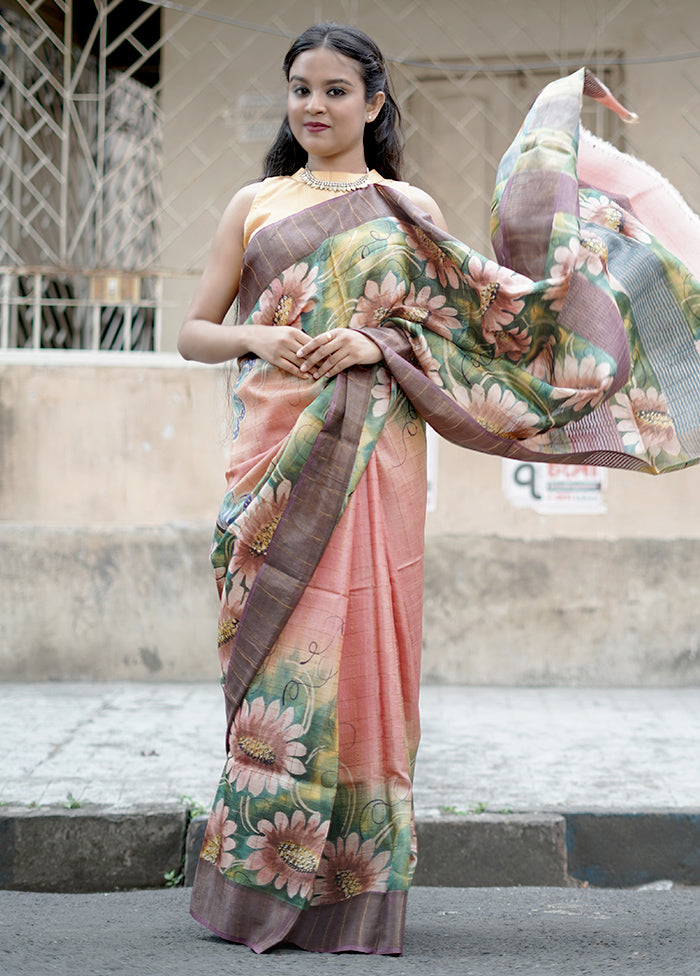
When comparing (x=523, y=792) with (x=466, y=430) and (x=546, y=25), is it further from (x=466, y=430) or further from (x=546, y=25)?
(x=546, y=25)

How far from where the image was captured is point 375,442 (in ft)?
8.62

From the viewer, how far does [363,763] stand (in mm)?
2580

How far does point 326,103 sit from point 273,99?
3.61 metres

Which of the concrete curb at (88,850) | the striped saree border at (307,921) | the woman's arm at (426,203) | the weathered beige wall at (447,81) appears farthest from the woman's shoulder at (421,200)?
the weathered beige wall at (447,81)

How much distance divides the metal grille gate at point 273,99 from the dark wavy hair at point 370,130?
2.68m

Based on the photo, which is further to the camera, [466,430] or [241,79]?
[241,79]

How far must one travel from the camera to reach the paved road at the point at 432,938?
7.95ft

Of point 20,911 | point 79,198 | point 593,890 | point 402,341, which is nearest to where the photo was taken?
point 402,341

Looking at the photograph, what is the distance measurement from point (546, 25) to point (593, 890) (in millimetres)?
4447

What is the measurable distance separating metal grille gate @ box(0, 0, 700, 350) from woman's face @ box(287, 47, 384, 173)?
2.90 m

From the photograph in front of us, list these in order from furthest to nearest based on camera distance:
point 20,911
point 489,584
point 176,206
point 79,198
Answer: point 79,198, point 176,206, point 489,584, point 20,911

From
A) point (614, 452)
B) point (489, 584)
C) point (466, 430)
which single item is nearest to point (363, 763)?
point (466, 430)

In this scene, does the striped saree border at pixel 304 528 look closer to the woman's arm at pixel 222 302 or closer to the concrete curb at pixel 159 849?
the woman's arm at pixel 222 302

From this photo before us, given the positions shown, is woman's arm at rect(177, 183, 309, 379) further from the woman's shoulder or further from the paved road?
the paved road
